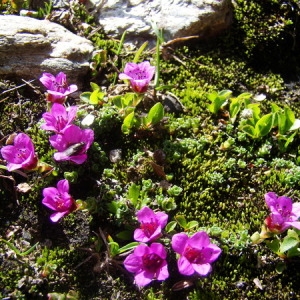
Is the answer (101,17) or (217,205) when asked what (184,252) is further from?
(101,17)

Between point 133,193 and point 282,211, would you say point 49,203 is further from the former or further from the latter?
point 282,211

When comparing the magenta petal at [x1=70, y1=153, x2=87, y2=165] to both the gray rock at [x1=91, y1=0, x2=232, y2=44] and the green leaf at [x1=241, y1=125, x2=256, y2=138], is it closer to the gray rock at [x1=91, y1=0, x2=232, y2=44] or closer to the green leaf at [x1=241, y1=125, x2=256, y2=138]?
the green leaf at [x1=241, y1=125, x2=256, y2=138]

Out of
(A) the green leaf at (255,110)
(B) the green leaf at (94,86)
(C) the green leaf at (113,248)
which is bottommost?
(C) the green leaf at (113,248)

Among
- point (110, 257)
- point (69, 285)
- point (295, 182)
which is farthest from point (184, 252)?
point (295, 182)

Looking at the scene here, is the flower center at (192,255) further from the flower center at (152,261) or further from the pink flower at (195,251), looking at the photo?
the flower center at (152,261)

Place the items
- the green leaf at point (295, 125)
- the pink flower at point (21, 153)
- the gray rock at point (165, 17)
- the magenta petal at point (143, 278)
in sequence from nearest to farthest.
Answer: the magenta petal at point (143, 278) < the pink flower at point (21, 153) < the green leaf at point (295, 125) < the gray rock at point (165, 17)

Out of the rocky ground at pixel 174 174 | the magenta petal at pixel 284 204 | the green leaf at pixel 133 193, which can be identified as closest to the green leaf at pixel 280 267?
the rocky ground at pixel 174 174
